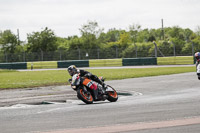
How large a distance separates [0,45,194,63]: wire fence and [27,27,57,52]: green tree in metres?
23.6

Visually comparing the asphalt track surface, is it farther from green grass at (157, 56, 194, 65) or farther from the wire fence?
the wire fence

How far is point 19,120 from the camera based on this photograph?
342 inches

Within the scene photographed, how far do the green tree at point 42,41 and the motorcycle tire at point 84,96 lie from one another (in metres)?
68.9

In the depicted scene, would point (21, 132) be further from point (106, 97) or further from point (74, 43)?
point (74, 43)

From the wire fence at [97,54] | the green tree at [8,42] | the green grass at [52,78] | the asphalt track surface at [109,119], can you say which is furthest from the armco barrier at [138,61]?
the green tree at [8,42]

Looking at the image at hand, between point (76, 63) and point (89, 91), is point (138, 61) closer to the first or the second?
point (76, 63)

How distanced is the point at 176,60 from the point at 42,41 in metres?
43.4

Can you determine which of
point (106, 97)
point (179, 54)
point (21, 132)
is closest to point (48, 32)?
point (179, 54)

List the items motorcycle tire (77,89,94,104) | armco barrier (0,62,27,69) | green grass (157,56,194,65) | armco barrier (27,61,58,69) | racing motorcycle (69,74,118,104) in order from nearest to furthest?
motorcycle tire (77,89,94,104) < racing motorcycle (69,74,118,104) < green grass (157,56,194,65) < armco barrier (27,61,58,69) < armco barrier (0,62,27,69)

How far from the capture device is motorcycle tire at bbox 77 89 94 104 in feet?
38.5

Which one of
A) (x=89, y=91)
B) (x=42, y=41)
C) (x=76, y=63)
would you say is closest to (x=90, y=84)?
(x=89, y=91)

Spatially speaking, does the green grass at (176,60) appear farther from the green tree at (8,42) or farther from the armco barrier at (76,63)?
the green tree at (8,42)

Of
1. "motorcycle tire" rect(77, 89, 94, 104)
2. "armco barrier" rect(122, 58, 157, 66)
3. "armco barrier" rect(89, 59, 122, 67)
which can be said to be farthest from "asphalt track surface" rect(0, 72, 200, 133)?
"armco barrier" rect(89, 59, 122, 67)

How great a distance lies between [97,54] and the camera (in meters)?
51.2
